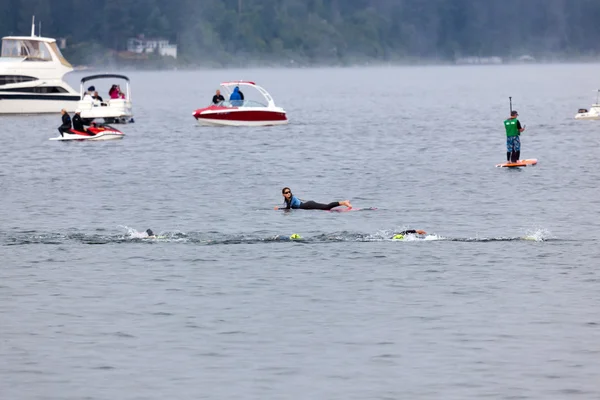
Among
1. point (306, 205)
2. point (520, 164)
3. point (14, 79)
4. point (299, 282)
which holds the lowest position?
point (299, 282)

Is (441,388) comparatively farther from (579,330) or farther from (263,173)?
(263,173)

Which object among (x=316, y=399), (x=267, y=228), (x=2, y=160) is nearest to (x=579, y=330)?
(x=316, y=399)

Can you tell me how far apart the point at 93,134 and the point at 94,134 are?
5.1 inches

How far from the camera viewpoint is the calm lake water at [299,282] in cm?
2261

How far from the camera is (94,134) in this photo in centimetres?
7225

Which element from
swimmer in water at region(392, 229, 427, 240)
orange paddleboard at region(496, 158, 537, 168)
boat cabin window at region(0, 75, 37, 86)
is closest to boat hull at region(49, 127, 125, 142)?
boat cabin window at region(0, 75, 37, 86)

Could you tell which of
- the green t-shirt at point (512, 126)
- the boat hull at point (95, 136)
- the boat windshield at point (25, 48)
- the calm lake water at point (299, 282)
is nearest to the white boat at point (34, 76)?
the boat windshield at point (25, 48)

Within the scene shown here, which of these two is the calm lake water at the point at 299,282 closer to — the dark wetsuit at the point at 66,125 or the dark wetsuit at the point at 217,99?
the dark wetsuit at the point at 66,125

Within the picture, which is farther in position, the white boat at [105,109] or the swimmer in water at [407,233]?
the white boat at [105,109]

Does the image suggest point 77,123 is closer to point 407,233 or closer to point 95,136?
point 95,136

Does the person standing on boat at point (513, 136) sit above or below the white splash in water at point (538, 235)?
above

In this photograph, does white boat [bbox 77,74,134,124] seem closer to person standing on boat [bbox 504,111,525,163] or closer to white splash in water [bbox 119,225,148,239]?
person standing on boat [bbox 504,111,525,163]

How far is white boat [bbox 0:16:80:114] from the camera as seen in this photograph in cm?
9100

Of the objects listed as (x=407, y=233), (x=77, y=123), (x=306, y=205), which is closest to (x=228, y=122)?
(x=77, y=123)
